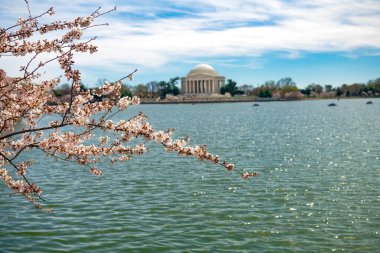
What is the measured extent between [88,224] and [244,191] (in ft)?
24.2

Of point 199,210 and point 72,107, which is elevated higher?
point 72,107

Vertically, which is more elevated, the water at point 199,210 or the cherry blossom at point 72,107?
the cherry blossom at point 72,107

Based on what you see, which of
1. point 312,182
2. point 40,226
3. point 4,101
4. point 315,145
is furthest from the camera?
point 315,145

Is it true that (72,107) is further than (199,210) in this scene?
No

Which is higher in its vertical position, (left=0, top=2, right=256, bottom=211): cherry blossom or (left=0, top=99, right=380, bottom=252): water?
(left=0, top=2, right=256, bottom=211): cherry blossom

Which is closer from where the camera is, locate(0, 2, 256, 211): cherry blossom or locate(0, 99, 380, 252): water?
locate(0, 2, 256, 211): cherry blossom

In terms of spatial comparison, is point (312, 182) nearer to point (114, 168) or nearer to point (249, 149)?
point (114, 168)

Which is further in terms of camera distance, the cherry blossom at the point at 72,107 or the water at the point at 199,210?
the water at the point at 199,210

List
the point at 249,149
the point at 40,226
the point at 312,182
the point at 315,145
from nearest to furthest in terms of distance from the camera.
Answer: the point at 40,226 → the point at 312,182 → the point at 249,149 → the point at 315,145

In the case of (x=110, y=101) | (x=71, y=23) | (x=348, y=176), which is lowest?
(x=348, y=176)

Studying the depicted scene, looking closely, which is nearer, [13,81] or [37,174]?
[13,81]

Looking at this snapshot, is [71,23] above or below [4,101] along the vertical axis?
above

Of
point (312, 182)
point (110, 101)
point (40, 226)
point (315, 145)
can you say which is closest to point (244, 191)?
point (312, 182)

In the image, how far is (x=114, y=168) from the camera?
1070 inches
